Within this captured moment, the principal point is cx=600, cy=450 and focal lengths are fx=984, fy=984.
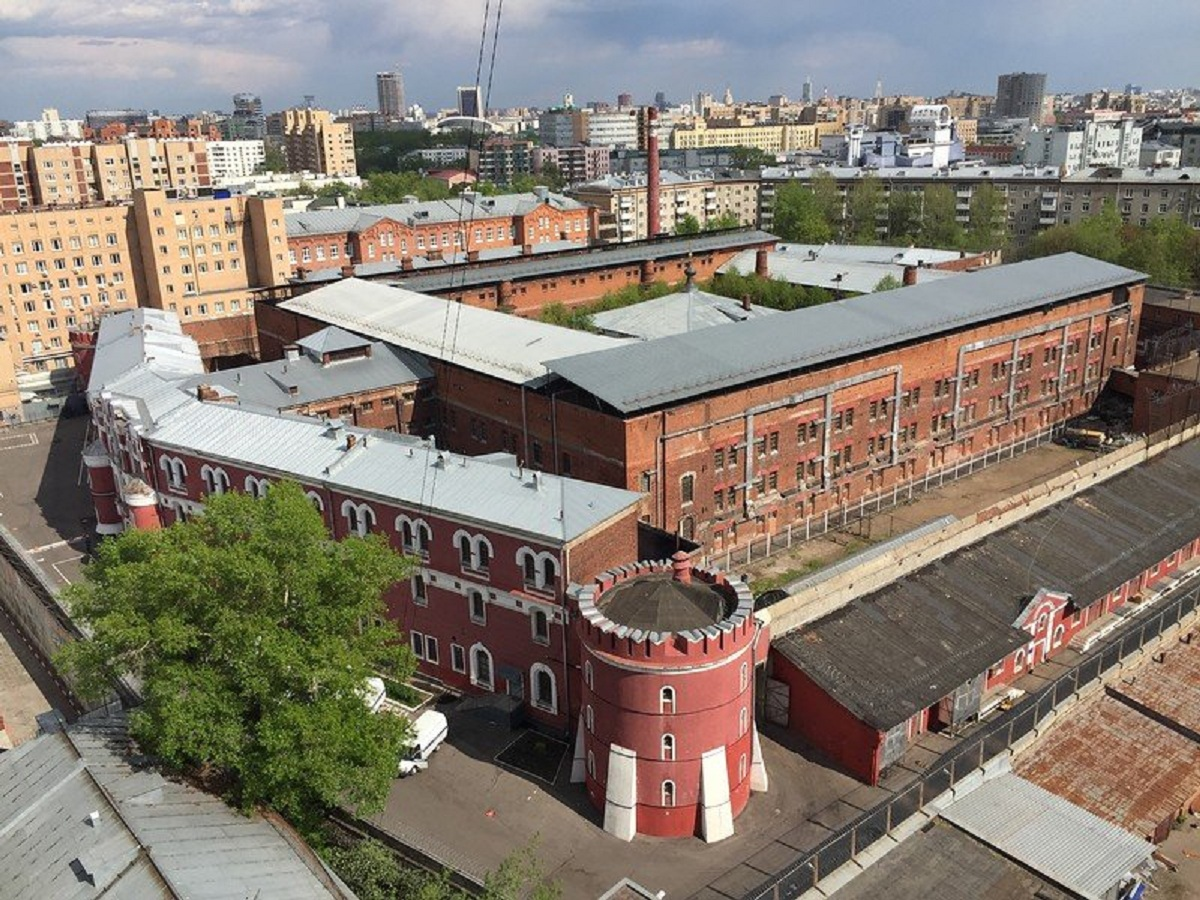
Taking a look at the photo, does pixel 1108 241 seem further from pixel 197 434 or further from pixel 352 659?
pixel 352 659

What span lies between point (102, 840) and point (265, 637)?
16.3ft

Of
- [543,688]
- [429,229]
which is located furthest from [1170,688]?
[429,229]

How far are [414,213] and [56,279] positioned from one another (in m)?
32.9

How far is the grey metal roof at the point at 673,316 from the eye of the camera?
5741 cm

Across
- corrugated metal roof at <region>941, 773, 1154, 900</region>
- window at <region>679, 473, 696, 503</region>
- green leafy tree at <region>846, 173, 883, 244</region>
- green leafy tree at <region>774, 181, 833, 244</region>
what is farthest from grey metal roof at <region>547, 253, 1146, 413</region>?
green leafy tree at <region>846, 173, 883, 244</region>

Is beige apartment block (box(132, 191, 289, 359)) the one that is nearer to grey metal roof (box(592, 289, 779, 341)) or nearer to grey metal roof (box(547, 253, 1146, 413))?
grey metal roof (box(592, 289, 779, 341))

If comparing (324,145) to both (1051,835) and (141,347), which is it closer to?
(141,347)

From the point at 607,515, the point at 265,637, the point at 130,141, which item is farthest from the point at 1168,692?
the point at 130,141

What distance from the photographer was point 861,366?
47.1m

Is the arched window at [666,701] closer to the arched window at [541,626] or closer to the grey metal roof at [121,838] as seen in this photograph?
the arched window at [541,626]

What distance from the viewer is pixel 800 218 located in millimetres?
112438

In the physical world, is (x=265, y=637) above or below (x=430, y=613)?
above

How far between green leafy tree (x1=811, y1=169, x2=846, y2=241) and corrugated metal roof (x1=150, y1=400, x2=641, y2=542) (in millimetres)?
92770

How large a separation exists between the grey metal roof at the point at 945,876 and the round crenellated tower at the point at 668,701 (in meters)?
3.94
